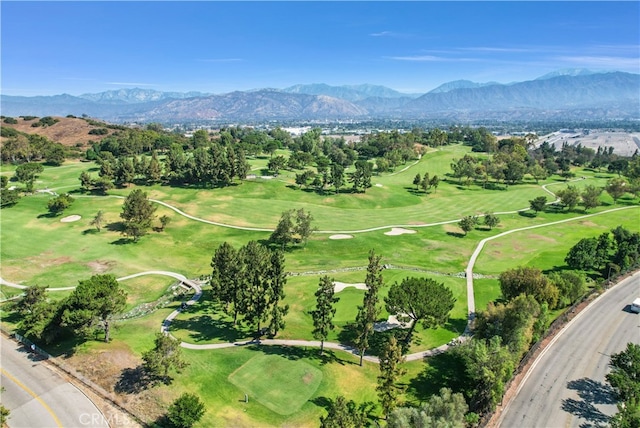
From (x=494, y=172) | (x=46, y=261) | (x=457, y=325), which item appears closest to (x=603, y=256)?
(x=457, y=325)

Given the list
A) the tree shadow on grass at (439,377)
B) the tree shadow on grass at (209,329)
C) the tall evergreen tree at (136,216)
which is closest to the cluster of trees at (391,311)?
the tree shadow on grass at (439,377)

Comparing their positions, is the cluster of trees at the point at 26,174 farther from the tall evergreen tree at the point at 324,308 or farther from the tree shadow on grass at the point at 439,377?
the tree shadow on grass at the point at 439,377

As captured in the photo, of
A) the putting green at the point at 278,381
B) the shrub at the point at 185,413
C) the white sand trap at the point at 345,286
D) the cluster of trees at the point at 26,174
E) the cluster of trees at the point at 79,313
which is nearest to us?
the shrub at the point at 185,413

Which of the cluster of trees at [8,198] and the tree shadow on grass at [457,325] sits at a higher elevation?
the cluster of trees at [8,198]

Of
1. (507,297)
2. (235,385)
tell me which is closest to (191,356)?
(235,385)

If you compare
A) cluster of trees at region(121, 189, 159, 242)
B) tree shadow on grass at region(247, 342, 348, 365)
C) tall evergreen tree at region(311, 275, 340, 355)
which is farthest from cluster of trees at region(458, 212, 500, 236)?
cluster of trees at region(121, 189, 159, 242)
